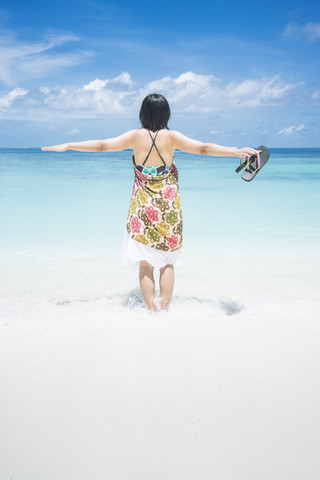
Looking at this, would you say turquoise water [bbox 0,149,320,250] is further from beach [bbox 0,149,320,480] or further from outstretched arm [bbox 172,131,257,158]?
outstretched arm [bbox 172,131,257,158]

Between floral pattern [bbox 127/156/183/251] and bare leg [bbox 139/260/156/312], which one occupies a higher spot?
floral pattern [bbox 127/156/183/251]

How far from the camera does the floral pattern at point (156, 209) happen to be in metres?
2.80

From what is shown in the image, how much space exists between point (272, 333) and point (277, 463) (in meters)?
0.93

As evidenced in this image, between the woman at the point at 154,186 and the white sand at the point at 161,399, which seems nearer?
the white sand at the point at 161,399

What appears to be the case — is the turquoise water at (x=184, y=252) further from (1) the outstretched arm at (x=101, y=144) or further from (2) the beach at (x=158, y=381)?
(1) the outstretched arm at (x=101, y=144)

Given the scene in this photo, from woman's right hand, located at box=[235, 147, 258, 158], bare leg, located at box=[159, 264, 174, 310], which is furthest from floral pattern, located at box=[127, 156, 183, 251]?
woman's right hand, located at box=[235, 147, 258, 158]

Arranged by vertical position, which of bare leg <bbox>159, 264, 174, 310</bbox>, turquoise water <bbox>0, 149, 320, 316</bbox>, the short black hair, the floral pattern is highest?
the short black hair

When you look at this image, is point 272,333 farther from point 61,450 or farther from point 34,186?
point 34,186

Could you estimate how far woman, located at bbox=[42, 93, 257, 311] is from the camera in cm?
270

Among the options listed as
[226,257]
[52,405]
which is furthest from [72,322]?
[226,257]

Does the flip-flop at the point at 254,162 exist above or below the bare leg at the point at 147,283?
above

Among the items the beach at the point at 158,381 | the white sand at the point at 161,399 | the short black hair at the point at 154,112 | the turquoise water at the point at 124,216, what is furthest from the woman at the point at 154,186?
the turquoise water at the point at 124,216

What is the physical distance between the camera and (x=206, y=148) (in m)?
Result: 2.68

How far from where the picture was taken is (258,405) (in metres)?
1.80
